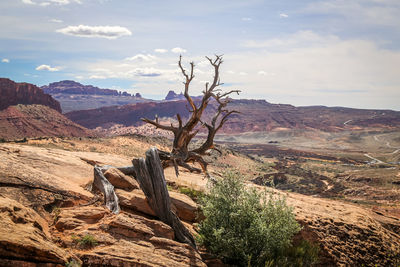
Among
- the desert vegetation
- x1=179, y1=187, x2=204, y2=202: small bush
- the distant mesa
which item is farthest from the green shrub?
the distant mesa

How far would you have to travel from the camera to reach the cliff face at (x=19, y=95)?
80.0 meters

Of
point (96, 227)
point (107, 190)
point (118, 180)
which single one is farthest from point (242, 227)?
point (118, 180)

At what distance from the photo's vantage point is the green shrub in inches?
240

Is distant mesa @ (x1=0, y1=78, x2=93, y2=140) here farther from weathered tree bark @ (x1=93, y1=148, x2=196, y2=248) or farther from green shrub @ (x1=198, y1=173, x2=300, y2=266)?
green shrub @ (x1=198, y1=173, x2=300, y2=266)

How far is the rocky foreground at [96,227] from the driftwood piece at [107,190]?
208 millimetres

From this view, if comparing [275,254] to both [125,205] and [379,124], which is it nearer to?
[125,205]

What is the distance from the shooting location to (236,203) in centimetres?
675

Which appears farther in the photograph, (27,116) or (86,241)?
(27,116)

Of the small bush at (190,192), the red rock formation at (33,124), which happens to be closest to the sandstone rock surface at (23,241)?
the small bush at (190,192)

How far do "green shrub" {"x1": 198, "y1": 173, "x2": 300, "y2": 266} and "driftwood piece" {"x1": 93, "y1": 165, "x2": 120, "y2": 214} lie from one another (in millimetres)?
2174

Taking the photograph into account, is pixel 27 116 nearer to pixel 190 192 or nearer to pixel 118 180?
pixel 190 192

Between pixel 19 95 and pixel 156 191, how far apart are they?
3806 inches

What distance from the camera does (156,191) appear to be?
6668 mm

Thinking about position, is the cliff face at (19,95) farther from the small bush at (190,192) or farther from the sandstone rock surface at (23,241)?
the sandstone rock surface at (23,241)
